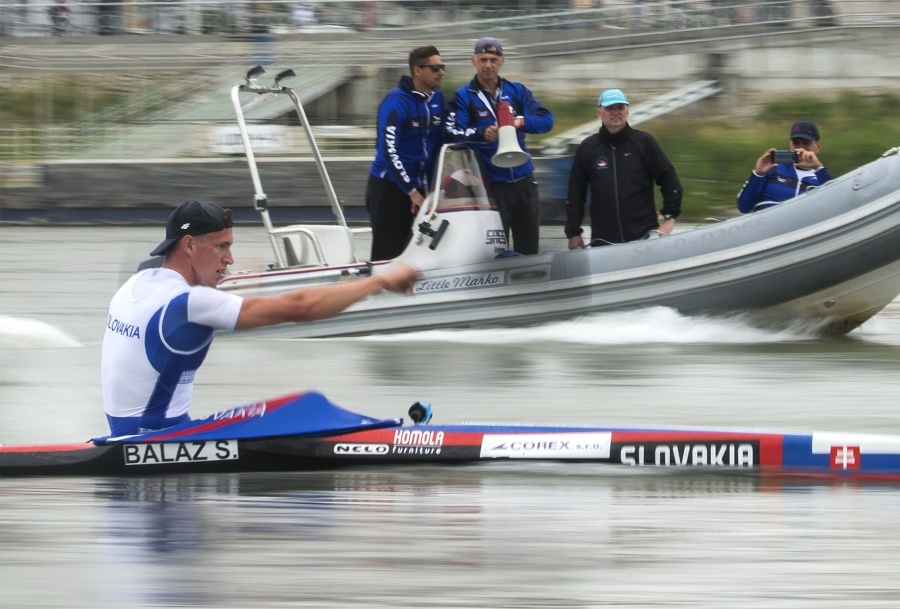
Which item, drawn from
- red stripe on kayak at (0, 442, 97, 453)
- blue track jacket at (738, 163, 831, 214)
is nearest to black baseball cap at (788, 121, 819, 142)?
blue track jacket at (738, 163, 831, 214)

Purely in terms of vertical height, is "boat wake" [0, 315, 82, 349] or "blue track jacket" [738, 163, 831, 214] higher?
"blue track jacket" [738, 163, 831, 214]

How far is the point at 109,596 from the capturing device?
383cm

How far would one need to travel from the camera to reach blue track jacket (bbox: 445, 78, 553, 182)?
29.3ft

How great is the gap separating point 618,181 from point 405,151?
1.30 meters

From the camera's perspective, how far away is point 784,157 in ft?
31.4

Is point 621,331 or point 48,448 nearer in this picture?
point 48,448

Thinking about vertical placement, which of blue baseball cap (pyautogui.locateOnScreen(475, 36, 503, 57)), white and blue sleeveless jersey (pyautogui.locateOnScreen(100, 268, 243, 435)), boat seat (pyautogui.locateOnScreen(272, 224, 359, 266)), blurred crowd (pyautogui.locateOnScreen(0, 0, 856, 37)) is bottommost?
boat seat (pyautogui.locateOnScreen(272, 224, 359, 266))

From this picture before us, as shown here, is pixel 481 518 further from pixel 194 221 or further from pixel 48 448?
pixel 48 448

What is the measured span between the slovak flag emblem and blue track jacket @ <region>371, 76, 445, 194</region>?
14.5 feet

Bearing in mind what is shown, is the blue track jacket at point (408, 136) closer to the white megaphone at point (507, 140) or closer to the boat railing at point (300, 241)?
the white megaphone at point (507, 140)

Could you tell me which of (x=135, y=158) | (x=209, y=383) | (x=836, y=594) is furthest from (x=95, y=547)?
(x=135, y=158)

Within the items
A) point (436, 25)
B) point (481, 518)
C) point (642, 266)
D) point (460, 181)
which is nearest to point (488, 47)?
point (460, 181)

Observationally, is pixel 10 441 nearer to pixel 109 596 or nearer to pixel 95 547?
pixel 95 547

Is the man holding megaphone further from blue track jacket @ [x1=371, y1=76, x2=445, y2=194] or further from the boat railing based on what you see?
the boat railing
